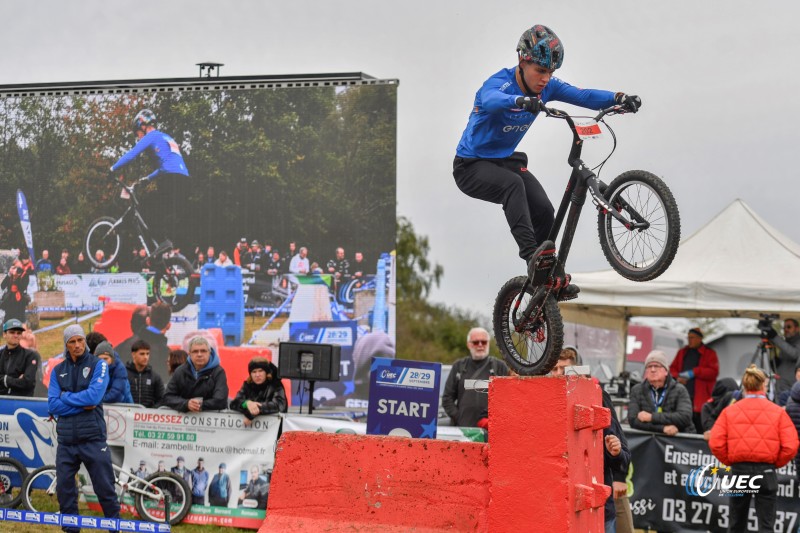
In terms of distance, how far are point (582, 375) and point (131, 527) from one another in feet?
15.8

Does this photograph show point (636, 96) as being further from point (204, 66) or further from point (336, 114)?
point (204, 66)

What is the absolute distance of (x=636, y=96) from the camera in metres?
6.45

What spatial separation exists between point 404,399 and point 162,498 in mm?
3783

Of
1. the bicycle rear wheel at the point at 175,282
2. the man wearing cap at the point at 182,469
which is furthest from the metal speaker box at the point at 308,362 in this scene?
the bicycle rear wheel at the point at 175,282

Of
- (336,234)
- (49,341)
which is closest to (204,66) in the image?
A: (336,234)

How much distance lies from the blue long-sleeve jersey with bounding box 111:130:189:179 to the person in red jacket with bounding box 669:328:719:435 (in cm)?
721

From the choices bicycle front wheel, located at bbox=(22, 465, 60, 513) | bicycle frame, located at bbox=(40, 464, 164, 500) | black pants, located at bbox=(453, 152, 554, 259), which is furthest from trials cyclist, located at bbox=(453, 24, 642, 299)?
bicycle front wheel, located at bbox=(22, 465, 60, 513)

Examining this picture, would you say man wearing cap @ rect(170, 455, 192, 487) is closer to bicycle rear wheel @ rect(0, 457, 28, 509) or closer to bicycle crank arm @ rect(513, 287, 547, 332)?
bicycle rear wheel @ rect(0, 457, 28, 509)

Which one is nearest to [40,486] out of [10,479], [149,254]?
[10,479]

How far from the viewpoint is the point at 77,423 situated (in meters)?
9.63

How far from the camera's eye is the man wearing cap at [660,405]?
10.8 m

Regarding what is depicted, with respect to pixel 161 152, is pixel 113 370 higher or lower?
lower

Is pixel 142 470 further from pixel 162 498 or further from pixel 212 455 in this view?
pixel 212 455

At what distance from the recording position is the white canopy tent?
13336 millimetres
